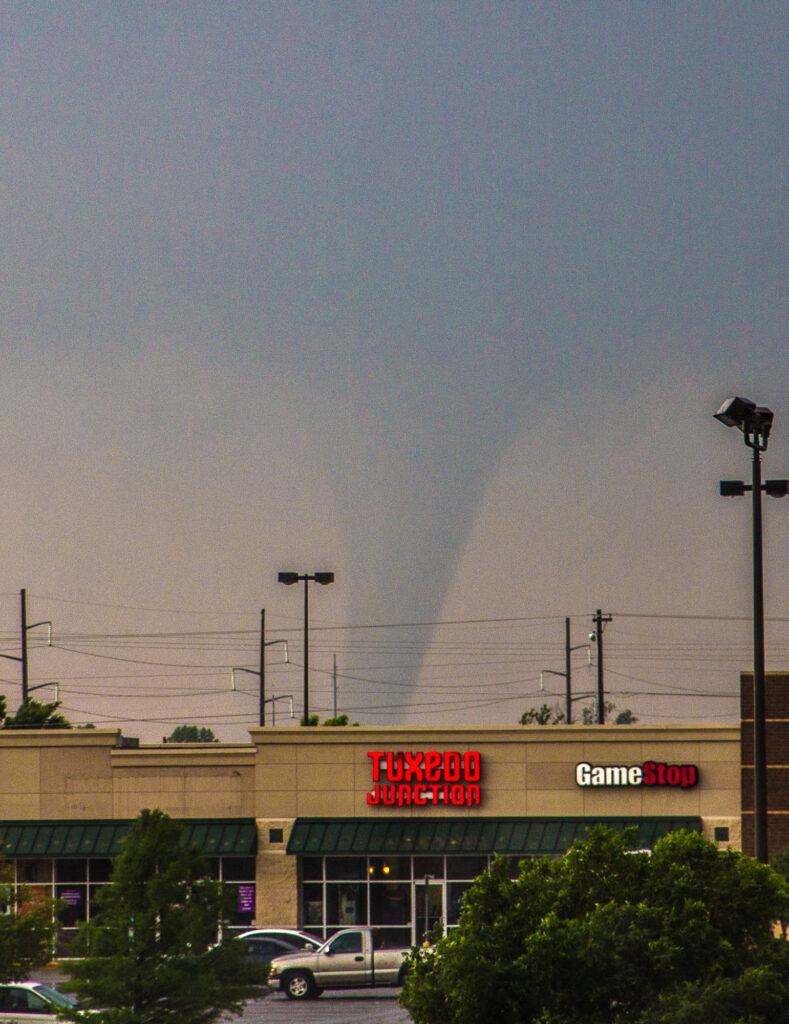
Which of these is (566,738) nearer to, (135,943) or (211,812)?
(211,812)

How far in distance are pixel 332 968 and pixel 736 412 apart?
26.0 m

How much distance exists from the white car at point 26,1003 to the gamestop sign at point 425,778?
70.3ft

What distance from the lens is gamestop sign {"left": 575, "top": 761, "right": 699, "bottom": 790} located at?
5262 cm

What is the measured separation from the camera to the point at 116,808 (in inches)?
2179

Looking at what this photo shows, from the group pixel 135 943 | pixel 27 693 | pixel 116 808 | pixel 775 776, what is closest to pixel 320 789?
pixel 116 808

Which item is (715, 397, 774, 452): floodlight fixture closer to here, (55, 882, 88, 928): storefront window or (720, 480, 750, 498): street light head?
(720, 480, 750, 498): street light head

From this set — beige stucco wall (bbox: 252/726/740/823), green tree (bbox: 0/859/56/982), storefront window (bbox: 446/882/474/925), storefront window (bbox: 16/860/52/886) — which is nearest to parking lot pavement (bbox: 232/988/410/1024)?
green tree (bbox: 0/859/56/982)

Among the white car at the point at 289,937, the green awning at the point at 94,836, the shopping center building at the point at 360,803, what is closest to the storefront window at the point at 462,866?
the shopping center building at the point at 360,803

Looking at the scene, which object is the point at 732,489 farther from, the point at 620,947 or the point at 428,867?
the point at 428,867

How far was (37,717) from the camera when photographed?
85500 mm

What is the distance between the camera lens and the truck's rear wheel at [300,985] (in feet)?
139

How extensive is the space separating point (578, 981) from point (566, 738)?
4002 cm

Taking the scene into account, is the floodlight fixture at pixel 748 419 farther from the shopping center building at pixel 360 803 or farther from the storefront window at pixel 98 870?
the storefront window at pixel 98 870

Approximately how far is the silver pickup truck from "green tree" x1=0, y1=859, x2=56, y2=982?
1554 centimetres
